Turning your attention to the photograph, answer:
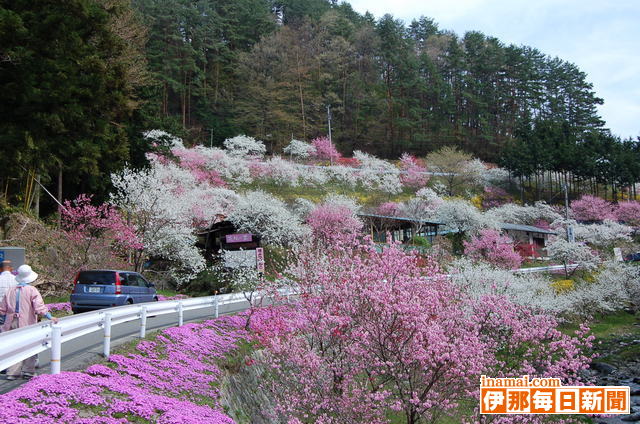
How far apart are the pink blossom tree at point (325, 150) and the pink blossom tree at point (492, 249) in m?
24.7

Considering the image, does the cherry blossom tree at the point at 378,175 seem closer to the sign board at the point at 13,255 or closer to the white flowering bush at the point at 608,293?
the white flowering bush at the point at 608,293

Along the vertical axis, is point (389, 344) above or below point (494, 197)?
below

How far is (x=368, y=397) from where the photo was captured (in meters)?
9.48

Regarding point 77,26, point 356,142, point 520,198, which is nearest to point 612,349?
point 77,26

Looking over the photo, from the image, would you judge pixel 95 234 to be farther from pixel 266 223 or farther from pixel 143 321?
pixel 143 321

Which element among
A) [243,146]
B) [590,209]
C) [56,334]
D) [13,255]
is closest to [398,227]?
[243,146]

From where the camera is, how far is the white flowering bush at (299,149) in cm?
5853

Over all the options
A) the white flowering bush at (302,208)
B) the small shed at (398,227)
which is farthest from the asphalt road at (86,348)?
the small shed at (398,227)

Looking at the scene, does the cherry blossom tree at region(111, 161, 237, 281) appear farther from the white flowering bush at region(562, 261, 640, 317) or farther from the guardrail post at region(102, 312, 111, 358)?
the white flowering bush at region(562, 261, 640, 317)

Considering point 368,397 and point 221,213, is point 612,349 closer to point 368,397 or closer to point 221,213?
point 368,397

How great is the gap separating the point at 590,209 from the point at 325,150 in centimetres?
3121

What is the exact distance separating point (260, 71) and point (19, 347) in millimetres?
61192

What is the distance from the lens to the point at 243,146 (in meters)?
54.8

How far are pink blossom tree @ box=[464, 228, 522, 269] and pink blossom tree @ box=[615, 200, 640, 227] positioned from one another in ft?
67.1
